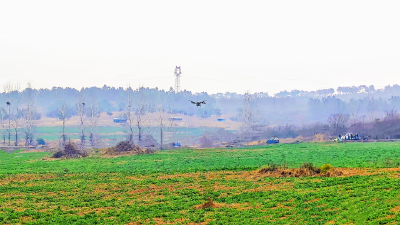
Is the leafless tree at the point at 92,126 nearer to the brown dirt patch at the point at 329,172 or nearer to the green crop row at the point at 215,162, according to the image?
the green crop row at the point at 215,162

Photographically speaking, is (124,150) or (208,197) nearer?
(208,197)

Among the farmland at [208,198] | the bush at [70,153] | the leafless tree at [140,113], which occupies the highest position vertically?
the leafless tree at [140,113]

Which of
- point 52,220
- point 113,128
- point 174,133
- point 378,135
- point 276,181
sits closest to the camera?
point 52,220

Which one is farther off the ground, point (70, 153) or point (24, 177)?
point (24, 177)

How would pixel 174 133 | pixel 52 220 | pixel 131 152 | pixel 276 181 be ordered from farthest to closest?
pixel 174 133 → pixel 131 152 → pixel 276 181 → pixel 52 220

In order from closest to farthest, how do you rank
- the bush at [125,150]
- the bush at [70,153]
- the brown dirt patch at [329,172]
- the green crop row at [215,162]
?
the brown dirt patch at [329,172], the green crop row at [215,162], the bush at [70,153], the bush at [125,150]

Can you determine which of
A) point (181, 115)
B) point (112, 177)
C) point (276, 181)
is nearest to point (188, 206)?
point (276, 181)

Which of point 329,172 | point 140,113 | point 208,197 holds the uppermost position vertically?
point 140,113

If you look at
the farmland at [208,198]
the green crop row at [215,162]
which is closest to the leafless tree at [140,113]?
the green crop row at [215,162]

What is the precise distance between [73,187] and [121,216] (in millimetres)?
12957

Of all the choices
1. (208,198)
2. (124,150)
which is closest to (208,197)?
(208,198)

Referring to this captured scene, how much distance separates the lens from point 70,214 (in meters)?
23.9

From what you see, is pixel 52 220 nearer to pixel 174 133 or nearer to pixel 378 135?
pixel 378 135

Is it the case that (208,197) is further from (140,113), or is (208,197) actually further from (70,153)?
(140,113)
